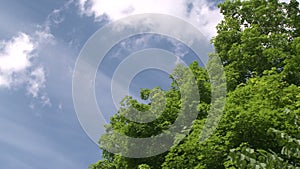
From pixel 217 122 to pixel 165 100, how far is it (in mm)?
4551

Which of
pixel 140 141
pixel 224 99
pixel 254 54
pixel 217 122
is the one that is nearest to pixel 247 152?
pixel 217 122

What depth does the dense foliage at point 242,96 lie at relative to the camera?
17.6 metres

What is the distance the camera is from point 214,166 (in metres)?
18.0

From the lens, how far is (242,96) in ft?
62.4

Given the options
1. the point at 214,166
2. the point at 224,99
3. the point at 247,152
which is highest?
the point at 224,99

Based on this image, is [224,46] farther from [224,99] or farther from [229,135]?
[229,135]

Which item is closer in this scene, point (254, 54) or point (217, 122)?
point (217, 122)

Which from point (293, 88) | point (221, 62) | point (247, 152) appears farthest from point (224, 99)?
point (247, 152)

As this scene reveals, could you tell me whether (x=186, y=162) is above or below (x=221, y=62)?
below

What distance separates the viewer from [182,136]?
19516 millimetres

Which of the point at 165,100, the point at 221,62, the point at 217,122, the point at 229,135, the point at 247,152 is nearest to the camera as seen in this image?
the point at 247,152

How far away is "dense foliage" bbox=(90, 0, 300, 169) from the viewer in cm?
1764

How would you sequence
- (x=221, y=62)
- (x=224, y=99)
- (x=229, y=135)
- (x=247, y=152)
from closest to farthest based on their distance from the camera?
(x=247, y=152) < (x=229, y=135) < (x=224, y=99) < (x=221, y=62)

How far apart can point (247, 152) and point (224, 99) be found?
14455 millimetres
